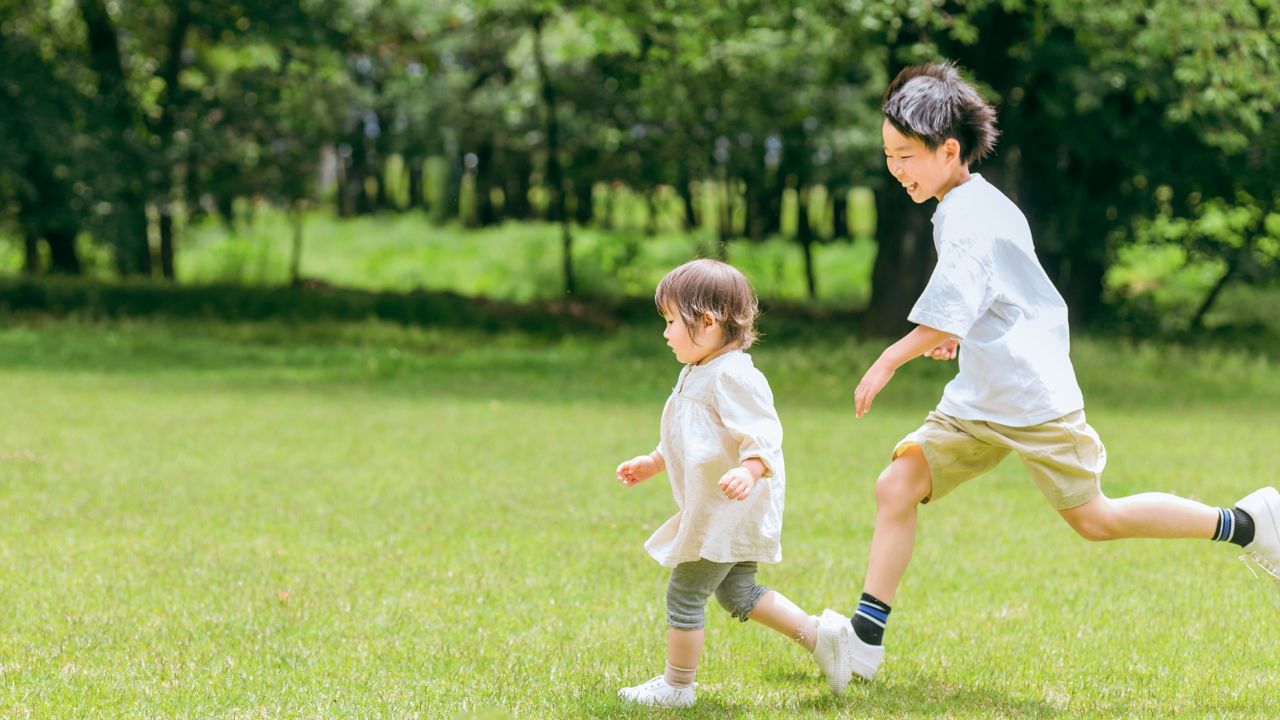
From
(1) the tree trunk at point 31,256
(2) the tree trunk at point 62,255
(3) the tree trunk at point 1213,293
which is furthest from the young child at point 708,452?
(1) the tree trunk at point 31,256

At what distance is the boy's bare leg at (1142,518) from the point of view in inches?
184

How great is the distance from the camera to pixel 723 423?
4238 mm

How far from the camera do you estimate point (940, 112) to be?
4.50m

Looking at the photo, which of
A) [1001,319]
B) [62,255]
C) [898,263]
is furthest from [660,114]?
[1001,319]

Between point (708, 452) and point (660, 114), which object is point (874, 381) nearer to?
point (708, 452)

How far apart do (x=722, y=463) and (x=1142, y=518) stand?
4.75 feet

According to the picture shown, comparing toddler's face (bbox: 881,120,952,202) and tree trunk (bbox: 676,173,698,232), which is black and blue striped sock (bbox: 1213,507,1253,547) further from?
tree trunk (bbox: 676,173,698,232)

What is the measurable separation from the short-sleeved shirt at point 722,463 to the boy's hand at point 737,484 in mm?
152

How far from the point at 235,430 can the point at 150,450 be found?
4.42 feet

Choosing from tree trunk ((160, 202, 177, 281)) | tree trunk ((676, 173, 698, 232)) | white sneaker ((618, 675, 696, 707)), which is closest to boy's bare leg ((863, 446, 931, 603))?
white sneaker ((618, 675, 696, 707))

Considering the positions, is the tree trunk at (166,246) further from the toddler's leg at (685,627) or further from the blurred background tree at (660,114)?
the toddler's leg at (685,627)

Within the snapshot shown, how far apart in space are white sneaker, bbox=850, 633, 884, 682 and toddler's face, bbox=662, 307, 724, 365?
1.05 meters

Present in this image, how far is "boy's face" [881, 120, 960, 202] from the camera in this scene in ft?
15.0

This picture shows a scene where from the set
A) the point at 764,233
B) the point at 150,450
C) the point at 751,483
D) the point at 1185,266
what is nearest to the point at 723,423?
the point at 751,483
